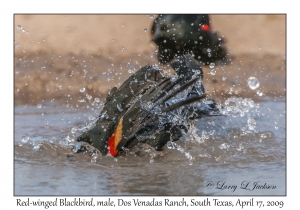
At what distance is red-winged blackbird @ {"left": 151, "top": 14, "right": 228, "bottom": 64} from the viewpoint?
20.7ft

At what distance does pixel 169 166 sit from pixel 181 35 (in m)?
1.98

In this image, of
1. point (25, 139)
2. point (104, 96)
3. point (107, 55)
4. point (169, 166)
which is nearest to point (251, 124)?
point (169, 166)

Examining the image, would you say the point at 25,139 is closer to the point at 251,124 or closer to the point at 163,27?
the point at 163,27

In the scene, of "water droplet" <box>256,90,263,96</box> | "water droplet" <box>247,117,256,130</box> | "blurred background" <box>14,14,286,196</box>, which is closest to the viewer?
"blurred background" <box>14,14,286,196</box>

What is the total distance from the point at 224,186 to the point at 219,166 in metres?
0.48

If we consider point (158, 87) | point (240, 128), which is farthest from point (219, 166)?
point (240, 128)

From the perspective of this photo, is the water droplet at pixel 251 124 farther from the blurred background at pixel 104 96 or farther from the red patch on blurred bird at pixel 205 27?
the red patch on blurred bird at pixel 205 27

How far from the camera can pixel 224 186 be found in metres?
4.42

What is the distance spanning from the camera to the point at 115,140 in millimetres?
4895

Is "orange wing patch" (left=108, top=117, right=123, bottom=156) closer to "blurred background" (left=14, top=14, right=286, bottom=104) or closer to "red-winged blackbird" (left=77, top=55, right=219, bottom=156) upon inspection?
"red-winged blackbird" (left=77, top=55, right=219, bottom=156)

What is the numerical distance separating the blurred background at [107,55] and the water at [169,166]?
7.63ft

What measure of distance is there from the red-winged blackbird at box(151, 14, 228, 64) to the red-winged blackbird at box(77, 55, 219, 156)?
4.14 feet
